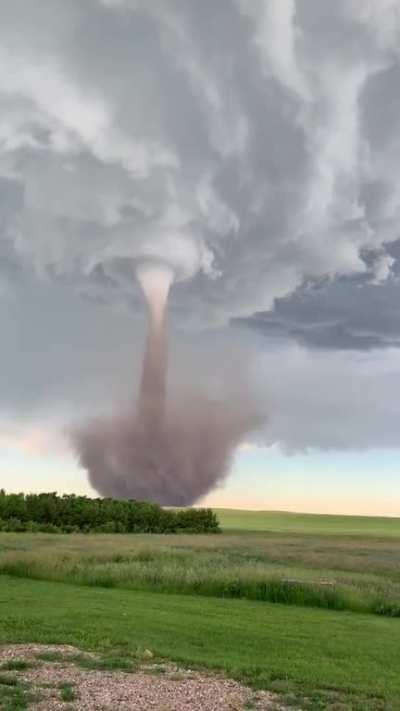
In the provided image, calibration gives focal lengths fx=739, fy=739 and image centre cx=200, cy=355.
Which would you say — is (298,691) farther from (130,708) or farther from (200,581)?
(200,581)

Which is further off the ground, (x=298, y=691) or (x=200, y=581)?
(x=200, y=581)

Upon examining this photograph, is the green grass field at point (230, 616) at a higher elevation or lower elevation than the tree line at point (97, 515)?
lower

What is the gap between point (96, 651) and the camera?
50.1 ft

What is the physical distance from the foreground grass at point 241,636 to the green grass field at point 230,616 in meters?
0.03

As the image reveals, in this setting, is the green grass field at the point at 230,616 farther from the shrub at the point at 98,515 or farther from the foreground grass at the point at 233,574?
the shrub at the point at 98,515

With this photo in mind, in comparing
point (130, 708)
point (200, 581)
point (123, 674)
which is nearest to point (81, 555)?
point (200, 581)

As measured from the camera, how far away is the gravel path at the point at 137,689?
11.3m

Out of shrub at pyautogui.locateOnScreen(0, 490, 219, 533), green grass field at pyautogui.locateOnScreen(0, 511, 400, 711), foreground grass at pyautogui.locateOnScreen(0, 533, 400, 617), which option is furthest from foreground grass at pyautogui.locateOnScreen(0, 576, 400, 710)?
shrub at pyautogui.locateOnScreen(0, 490, 219, 533)

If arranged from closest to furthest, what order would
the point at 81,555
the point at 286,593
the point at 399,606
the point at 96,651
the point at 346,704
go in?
the point at 346,704 < the point at 96,651 < the point at 399,606 < the point at 286,593 < the point at 81,555

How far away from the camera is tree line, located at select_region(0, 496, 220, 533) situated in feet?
255

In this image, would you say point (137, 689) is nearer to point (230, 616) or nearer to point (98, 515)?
point (230, 616)

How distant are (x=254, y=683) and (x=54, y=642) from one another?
501 cm

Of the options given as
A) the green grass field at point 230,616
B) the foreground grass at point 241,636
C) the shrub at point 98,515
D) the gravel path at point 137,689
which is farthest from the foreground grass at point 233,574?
the shrub at point 98,515

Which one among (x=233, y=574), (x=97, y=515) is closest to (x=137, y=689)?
(x=233, y=574)
